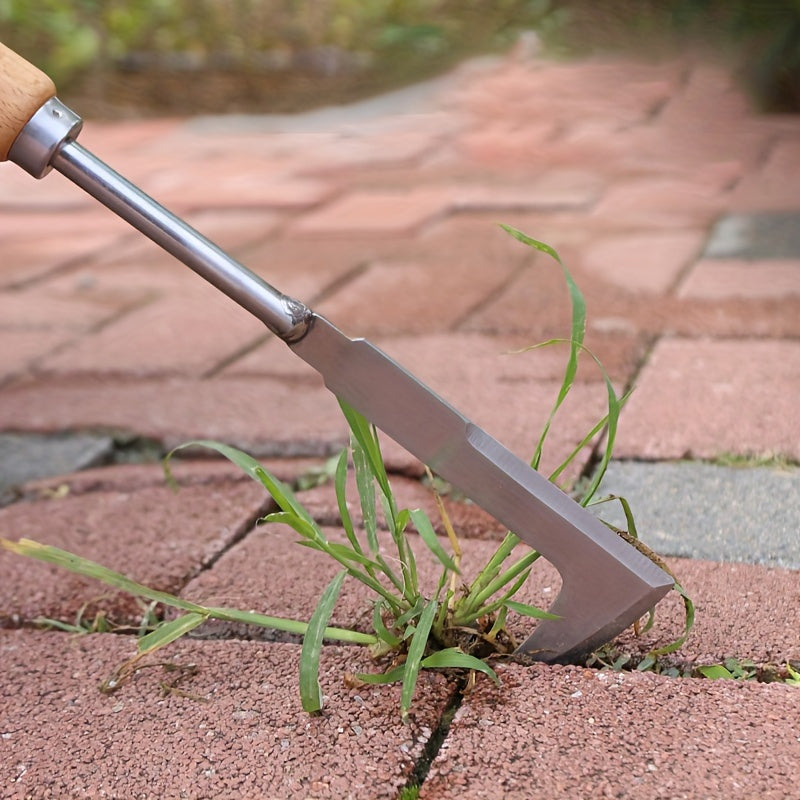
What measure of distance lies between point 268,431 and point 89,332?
2.39 feet

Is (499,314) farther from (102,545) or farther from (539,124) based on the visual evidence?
(539,124)


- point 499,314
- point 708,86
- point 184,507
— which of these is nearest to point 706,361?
point 499,314

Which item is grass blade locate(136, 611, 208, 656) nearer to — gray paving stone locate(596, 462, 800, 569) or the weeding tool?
the weeding tool

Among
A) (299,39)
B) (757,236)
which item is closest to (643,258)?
(757,236)

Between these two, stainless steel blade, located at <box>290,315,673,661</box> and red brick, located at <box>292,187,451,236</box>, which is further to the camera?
red brick, located at <box>292,187,451,236</box>

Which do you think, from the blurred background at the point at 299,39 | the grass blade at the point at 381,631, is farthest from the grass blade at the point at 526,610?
the blurred background at the point at 299,39

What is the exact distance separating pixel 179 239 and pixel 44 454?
87cm

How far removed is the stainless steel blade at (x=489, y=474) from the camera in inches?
37.1

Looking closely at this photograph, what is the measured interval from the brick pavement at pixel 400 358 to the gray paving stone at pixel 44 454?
0.13ft

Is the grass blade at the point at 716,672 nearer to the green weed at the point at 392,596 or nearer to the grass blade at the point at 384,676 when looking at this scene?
the green weed at the point at 392,596

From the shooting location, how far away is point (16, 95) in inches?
35.2

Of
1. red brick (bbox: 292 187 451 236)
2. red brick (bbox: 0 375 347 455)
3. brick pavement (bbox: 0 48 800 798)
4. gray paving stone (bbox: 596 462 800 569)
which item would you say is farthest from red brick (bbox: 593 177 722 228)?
gray paving stone (bbox: 596 462 800 569)

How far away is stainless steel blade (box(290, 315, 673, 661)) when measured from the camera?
942mm

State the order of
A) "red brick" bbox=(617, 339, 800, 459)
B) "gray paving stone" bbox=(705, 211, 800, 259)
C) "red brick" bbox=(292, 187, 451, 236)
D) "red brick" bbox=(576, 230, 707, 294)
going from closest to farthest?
1. "red brick" bbox=(617, 339, 800, 459)
2. "red brick" bbox=(576, 230, 707, 294)
3. "gray paving stone" bbox=(705, 211, 800, 259)
4. "red brick" bbox=(292, 187, 451, 236)
